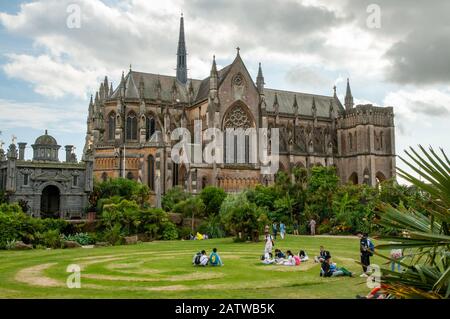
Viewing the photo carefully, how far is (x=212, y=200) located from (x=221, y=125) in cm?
1852

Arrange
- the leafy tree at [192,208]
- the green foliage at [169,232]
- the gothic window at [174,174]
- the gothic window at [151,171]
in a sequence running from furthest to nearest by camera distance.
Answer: the gothic window at [174,174]
the gothic window at [151,171]
the leafy tree at [192,208]
the green foliage at [169,232]

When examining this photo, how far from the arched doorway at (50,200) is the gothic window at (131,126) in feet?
61.7

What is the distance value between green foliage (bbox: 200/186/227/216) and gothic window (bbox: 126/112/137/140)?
2039 cm

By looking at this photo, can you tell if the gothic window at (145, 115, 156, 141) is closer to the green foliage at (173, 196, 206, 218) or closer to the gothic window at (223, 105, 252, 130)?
the gothic window at (223, 105, 252, 130)

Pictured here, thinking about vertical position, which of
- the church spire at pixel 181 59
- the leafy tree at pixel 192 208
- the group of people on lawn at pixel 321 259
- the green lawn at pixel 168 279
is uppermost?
the church spire at pixel 181 59

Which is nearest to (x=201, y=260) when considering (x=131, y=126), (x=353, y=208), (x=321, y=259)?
(x=321, y=259)

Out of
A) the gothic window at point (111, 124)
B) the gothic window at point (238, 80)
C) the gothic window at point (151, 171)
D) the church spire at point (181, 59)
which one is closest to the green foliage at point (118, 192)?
the gothic window at point (151, 171)

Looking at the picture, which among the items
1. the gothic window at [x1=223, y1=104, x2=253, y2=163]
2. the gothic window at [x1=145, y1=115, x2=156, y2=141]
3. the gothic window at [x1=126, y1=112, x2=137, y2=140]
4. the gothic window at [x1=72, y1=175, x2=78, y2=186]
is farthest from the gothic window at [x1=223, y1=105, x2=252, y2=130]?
the gothic window at [x1=72, y1=175, x2=78, y2=186]

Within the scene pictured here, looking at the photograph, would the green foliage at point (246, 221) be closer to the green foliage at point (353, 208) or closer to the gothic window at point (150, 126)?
the green foliage at point (353, 208)

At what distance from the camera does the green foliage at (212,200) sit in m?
42.1

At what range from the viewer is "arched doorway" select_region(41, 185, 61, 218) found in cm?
4175

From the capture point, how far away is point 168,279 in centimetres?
1468
